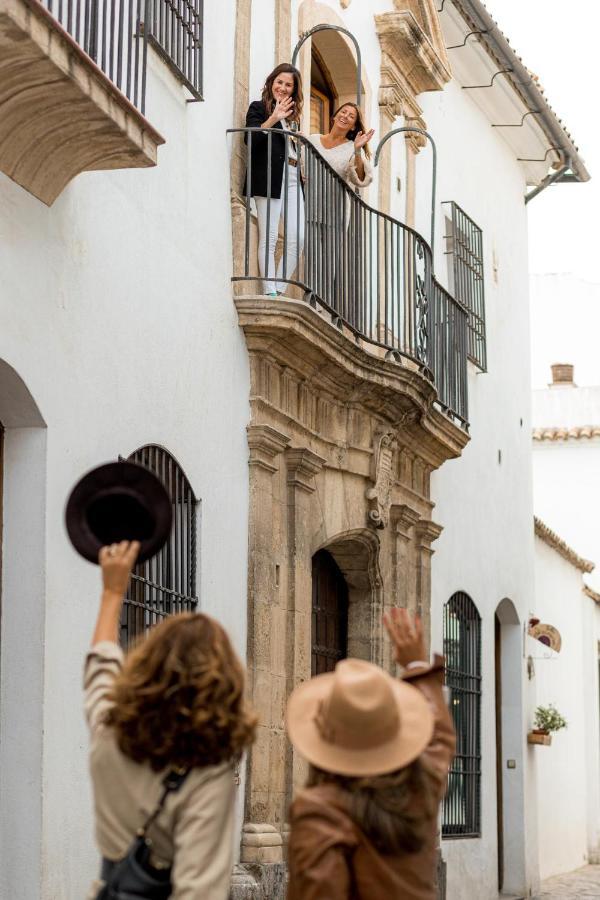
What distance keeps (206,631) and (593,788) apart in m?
21.3

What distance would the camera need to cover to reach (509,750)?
17531 millimetres

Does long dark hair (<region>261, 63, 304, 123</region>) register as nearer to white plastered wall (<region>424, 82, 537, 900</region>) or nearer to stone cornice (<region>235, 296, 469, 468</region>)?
stone cornice (<region>235, 296, 469, 468</region>)

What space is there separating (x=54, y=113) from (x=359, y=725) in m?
4.04

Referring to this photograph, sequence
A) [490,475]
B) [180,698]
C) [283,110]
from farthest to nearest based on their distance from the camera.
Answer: [490,475], [283,110], [180,698]

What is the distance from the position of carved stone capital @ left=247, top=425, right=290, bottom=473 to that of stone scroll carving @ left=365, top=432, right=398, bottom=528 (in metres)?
1.84

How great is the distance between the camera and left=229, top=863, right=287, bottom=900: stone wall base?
9.76 metres

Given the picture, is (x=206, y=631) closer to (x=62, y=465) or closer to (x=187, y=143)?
(x=62, y=465)

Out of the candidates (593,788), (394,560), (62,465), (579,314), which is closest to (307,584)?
(394,560)

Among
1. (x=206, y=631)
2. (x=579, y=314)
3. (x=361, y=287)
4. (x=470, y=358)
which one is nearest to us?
(x=206, y=631)

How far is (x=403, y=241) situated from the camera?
42.0 ft

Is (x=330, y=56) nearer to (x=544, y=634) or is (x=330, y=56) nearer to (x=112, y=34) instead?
(x=112, y=34)

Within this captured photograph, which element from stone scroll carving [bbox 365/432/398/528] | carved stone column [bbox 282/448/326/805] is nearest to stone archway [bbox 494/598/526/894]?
stone scroll carving [bbox 365/432/398/528]

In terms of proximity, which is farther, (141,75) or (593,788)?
(593,788)

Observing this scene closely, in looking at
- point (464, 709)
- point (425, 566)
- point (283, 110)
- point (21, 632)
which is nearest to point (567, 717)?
point (464, 709)
